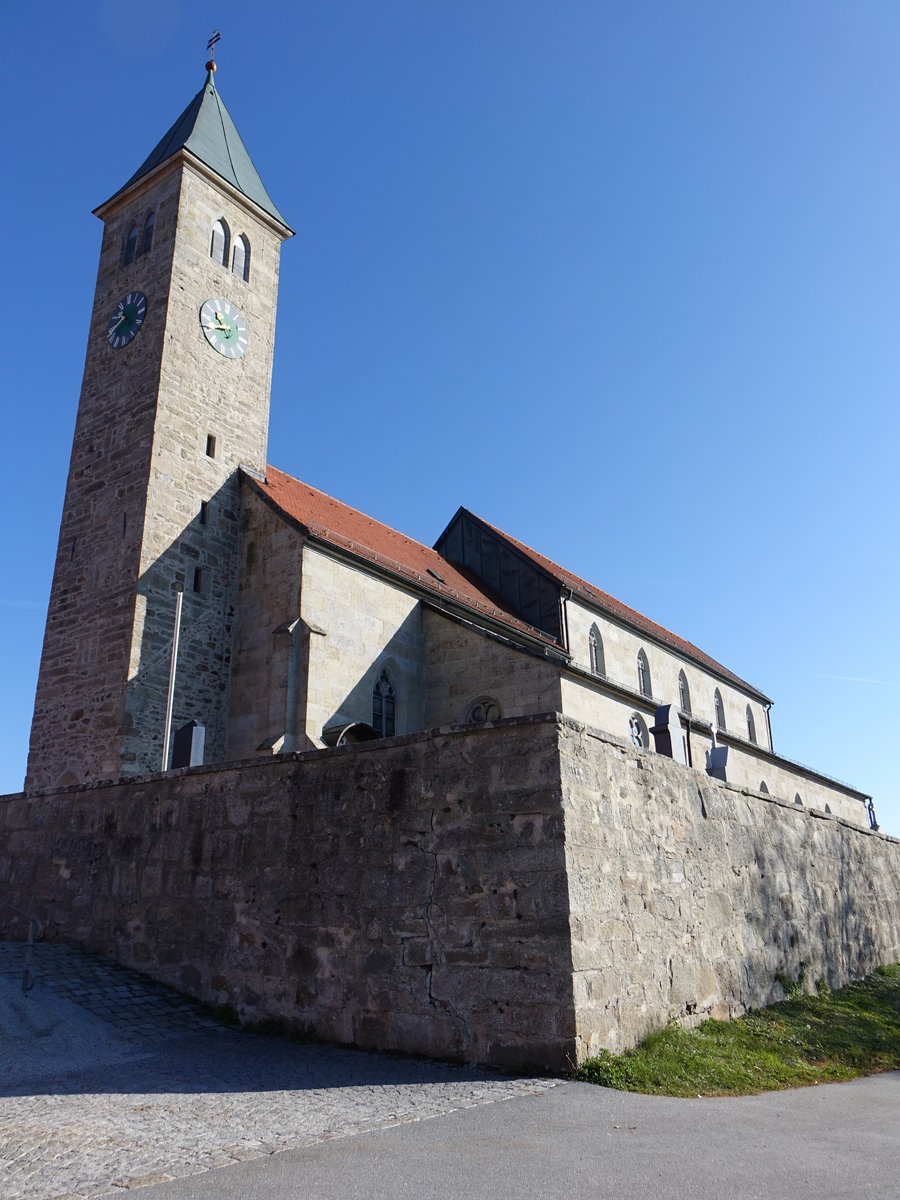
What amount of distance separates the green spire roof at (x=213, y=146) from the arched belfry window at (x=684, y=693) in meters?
20.6

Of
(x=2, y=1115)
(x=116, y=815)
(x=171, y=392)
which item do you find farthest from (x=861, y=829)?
(x=171, y=392)

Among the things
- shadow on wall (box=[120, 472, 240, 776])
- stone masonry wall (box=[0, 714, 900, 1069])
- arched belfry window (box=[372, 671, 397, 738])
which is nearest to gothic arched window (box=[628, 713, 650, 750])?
arched belfry window (box=[372, 671, 397, 738])

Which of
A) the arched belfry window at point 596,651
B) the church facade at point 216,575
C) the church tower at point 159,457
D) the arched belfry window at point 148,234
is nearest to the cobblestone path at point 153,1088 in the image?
the church facade at point 216,575

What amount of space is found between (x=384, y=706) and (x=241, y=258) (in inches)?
490

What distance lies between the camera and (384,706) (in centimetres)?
1947

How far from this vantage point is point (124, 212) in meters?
23.0

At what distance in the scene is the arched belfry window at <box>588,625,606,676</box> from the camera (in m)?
27.7

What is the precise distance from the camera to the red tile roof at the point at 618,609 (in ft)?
93.1

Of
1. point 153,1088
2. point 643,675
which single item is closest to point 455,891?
point 153,1088

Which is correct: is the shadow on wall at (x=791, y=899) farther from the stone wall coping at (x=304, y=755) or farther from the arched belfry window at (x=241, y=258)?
the arched belfry window at (x=241, y=258)

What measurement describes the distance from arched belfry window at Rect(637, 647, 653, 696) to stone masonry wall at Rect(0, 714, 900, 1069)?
19.5 metres

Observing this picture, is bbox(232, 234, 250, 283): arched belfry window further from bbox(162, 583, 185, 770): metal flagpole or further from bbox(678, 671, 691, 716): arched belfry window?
bbox(678, 671, 691, 716): arched belfry window

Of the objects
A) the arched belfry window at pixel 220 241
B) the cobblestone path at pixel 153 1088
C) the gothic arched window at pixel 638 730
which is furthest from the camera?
the arched belfry window at pixel 220 241

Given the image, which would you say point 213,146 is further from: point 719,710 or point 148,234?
point 719,710
